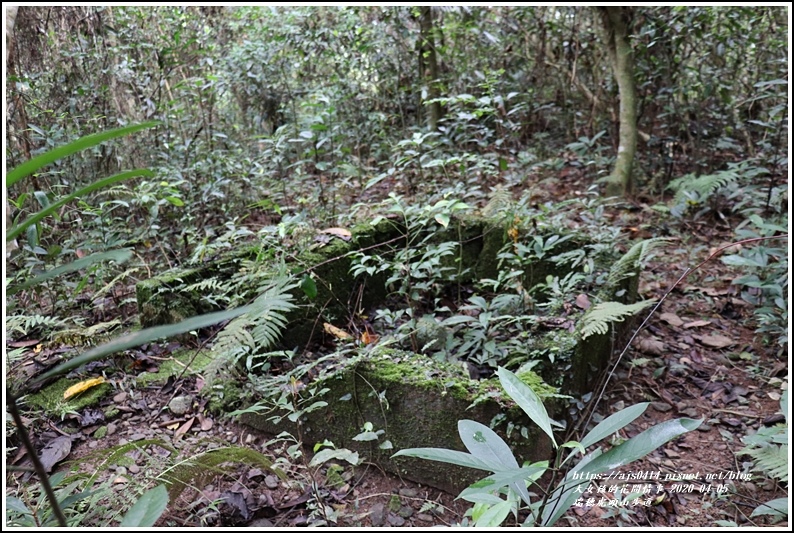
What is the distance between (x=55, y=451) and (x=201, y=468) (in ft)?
2.50

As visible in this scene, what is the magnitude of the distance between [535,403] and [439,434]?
0.95 meters

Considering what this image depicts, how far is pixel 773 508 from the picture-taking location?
174 centimetres

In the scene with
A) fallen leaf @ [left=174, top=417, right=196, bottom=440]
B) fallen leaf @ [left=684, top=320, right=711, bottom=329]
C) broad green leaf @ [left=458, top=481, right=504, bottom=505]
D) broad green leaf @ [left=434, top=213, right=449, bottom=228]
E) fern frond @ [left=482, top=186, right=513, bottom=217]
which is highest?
broad green leaf @ [left=434, top=213, right=449, bottom=228]

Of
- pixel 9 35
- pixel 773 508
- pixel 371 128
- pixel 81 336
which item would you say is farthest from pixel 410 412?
pixel 371 128

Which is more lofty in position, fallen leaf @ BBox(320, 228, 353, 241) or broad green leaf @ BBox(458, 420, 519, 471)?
fallen leaf @ BBox(320, 228, 353, 241)

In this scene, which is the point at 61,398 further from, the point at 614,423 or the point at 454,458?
the point at 614,423

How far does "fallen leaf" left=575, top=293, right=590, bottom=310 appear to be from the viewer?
8.92 feet

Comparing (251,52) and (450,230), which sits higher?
(251,52)

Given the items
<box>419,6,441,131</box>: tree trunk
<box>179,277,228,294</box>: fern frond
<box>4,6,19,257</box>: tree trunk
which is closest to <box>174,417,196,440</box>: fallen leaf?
<box>179,277,228,294</box>: fern frond

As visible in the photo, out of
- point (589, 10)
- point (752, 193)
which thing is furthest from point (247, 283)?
point (589, 10)

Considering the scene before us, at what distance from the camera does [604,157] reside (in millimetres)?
4973

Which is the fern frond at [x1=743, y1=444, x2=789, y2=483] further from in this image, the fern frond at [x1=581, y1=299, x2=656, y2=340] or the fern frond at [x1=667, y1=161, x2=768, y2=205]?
the fern frond at [x1=667, y1=161, x2=768, y2=205]

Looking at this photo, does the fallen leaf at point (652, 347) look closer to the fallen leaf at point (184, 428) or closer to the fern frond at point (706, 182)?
the fern frond at point (706, 182)

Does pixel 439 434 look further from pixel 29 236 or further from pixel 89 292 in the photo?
pixel 89 292
